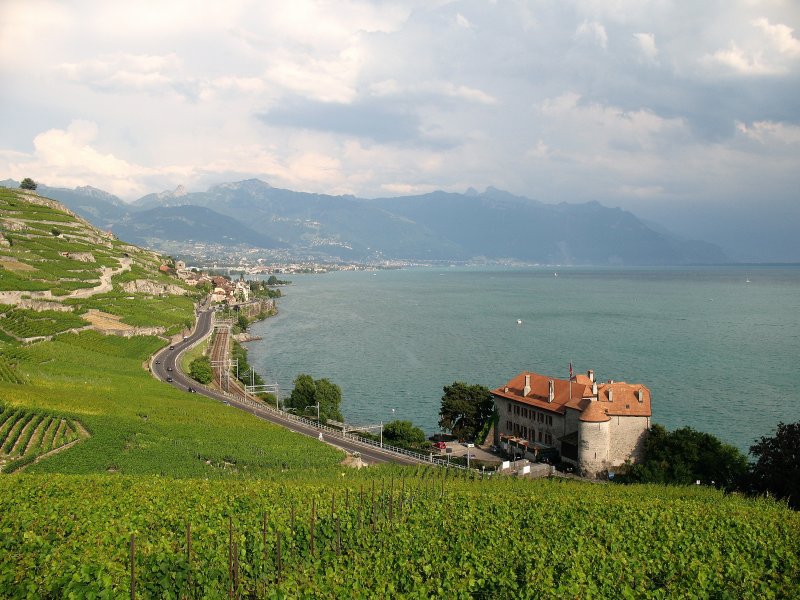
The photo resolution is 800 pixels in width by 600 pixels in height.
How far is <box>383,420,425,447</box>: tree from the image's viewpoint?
178 ft

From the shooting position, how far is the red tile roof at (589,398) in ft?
161

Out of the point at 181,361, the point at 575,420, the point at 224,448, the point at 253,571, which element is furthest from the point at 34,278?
the point at 253,571

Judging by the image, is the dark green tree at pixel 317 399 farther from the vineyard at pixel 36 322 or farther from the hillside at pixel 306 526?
the vineyard at pixel 36 322

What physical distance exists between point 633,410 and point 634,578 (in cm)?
3415

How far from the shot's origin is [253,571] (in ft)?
55.7

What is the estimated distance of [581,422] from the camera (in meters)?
47.1

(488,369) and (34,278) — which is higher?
(34,278)

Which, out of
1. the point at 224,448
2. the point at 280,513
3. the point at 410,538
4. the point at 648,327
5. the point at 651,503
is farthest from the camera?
the point at 648,327

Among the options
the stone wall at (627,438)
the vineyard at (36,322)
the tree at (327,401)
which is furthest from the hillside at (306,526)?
the vineyard at (36,322)

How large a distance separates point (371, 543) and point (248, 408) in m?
45.5

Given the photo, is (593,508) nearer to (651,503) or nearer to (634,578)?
(651,503)

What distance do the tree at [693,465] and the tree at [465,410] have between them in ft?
52.9

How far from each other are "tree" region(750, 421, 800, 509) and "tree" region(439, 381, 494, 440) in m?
24.9

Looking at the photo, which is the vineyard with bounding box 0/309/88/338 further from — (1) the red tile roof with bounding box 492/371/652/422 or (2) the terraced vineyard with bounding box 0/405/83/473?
(1) the red tile roof with bounding box 492/371/652/422
